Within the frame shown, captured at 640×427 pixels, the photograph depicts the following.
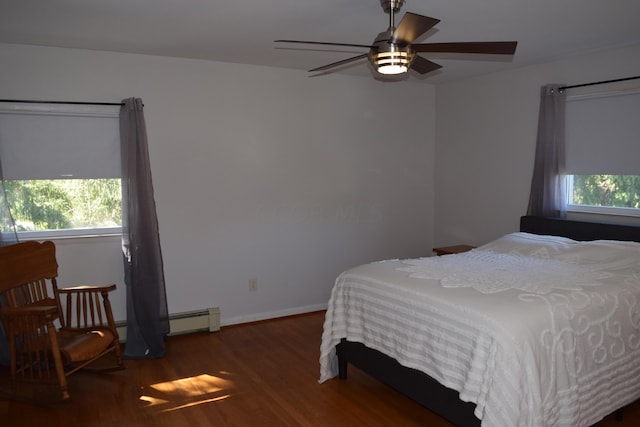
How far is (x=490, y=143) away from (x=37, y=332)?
13.7 ft

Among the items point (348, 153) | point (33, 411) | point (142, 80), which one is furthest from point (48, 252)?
point (348, 153)

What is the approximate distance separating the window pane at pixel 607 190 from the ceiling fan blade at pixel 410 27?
2.56 metres

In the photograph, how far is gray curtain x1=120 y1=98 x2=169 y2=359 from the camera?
149 inches

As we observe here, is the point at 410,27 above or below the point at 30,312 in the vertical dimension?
above

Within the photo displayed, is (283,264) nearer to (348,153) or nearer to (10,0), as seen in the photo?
(348,153)

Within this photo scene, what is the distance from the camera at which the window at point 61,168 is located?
3650 mm

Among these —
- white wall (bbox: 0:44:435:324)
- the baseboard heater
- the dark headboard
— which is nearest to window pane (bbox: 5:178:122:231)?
white wall (bbox: 0:44:435:324)

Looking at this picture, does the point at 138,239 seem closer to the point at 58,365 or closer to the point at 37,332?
the point at 37,332

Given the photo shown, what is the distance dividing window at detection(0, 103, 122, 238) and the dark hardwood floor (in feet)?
3.84

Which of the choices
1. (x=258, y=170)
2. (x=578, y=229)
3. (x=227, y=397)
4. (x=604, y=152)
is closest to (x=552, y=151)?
(x=604, y=152)

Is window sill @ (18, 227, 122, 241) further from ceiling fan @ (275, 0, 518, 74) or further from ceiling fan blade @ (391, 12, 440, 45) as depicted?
ceiling fan blade @ (391, 12, 440, 45)

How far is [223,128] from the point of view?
4.34 metres

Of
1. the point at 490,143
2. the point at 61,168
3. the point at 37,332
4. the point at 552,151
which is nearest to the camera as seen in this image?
the point at 37,332

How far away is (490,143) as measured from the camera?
4.86 metres
